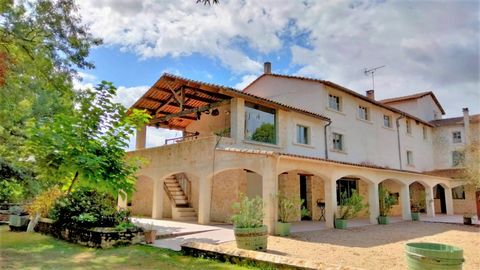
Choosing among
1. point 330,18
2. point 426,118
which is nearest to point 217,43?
point 330,18

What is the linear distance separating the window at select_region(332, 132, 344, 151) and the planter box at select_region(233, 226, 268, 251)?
13.5 meters

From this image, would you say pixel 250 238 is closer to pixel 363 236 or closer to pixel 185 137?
pixel 363 236

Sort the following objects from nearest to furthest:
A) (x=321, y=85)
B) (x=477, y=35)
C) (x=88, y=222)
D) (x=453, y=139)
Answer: (x=477, y=35) < (x=88, y=222) < (x=321, y=85) < (x=453, y=139)

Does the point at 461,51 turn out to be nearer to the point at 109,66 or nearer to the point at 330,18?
the point at 330,18

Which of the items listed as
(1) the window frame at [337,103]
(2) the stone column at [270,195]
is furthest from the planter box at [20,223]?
(1) the window frame at [337,103]

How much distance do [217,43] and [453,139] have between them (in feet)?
94.4

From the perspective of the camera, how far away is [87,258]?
915 centimetres

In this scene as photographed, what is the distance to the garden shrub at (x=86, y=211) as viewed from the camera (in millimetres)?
11617

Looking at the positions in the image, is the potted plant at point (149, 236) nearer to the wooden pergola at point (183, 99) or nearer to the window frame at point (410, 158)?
the wooden pergola at point (183, 99)

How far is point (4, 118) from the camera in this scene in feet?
38.8

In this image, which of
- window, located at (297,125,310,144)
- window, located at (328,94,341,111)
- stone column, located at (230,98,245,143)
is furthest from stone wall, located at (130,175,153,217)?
window, located at (328,94,341,111)

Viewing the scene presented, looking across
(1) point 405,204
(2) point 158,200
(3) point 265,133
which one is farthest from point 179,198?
(1) point 405,204

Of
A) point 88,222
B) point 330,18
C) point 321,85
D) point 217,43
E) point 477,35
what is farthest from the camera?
point 321,85

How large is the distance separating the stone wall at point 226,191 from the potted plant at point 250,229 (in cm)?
664
